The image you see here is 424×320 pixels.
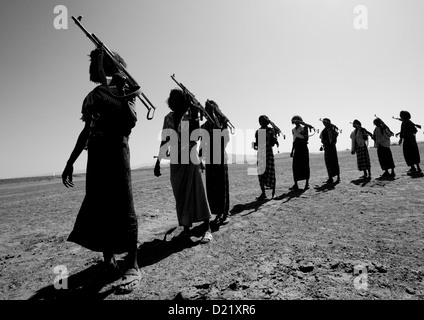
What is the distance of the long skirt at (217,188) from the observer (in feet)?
16.6

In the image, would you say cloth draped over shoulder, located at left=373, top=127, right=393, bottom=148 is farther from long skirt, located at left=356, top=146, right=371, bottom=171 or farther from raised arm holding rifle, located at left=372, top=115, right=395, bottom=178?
long skirt, located at left=356, top=146, right=371, bottom=171

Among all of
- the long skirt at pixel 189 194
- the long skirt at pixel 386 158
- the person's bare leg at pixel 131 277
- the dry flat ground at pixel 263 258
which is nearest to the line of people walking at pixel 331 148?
the long skirt at pixel 386 158

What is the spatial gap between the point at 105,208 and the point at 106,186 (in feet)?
0.77

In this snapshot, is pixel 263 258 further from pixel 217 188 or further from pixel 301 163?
pixel 301 163

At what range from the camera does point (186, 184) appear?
3961 mm

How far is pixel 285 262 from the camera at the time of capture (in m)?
2.84

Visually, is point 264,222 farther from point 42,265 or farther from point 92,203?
point 42,265

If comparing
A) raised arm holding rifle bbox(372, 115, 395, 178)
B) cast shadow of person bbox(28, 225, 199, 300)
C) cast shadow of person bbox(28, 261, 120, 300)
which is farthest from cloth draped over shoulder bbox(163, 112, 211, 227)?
raised arm holding rifle bbox(372, 115, 395, 178)

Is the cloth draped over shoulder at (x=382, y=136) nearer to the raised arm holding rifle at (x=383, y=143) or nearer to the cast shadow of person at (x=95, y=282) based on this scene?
the raised arm holding rifle at (x=383, y=143)

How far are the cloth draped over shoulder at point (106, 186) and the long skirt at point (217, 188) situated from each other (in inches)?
101

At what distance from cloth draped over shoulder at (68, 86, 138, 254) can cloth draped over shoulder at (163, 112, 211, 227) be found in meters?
1.29
